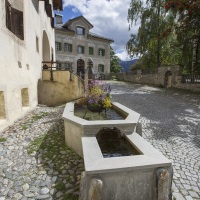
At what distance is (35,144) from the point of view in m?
3.76

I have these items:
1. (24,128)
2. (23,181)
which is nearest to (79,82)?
(24,128)

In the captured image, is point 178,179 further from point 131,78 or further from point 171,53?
point 131,78

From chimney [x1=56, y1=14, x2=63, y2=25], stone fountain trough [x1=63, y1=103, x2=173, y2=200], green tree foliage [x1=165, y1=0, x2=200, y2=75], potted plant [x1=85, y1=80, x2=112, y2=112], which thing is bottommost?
stone fountain trough [x1=63, y1=103, x2=173, y2=200]

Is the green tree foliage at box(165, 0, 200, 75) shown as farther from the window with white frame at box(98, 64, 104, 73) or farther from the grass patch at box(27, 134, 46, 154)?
the window with white frame at box(98, 64, 104, 73)

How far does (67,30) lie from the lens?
74.6ft

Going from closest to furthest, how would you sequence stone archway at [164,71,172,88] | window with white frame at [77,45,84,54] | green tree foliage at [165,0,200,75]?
green tree foliage at [165,0,200,75]
stone archway at [164,71,172,88]
window with white frame at [77,45,84,54]

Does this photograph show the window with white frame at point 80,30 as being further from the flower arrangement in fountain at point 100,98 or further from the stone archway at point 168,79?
the flower arrangement in fountain at point 100,98

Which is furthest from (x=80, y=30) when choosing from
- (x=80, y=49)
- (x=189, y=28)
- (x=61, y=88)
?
(x=61, y=88)

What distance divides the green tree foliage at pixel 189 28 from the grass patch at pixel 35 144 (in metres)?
11.5

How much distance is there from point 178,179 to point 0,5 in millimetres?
5699

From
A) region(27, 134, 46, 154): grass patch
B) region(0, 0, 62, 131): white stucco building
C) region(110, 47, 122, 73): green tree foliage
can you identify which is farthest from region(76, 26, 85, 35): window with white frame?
region(27, 134, 46, 154): grass patch

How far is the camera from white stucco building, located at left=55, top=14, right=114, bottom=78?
2278cm

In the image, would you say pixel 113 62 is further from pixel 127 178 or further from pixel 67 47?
pixel 127 178

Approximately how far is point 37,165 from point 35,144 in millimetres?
881
